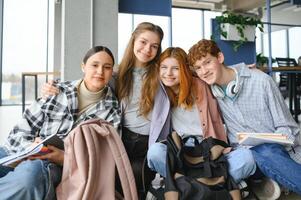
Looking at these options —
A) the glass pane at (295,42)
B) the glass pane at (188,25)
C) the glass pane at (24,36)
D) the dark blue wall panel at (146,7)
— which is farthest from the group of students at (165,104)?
the glass pane at (295,42)

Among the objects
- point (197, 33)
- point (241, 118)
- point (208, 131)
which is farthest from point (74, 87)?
point (197, 33)

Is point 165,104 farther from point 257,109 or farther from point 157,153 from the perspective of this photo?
point 257,109

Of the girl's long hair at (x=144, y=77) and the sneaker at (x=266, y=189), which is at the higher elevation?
the girl's long hair at (x=144, y=77)

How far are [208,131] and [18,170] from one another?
1.00m

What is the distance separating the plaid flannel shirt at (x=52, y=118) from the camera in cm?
147

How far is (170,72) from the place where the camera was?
166 cm

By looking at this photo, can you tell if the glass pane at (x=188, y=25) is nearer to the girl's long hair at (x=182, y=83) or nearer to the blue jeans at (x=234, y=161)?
the girl's long hair at (x=182, y=83)

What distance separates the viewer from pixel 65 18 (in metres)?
2.63

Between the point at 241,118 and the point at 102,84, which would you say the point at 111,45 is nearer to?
the point at 102,84

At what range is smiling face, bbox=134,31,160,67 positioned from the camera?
1.71 meters

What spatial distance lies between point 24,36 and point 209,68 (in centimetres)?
575

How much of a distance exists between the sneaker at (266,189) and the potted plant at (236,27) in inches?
87.6

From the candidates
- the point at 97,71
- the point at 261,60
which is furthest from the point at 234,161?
the point at 261,60

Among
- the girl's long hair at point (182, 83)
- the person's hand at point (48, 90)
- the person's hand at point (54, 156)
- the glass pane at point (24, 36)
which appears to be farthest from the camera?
the glass pane at point (24, 36)
